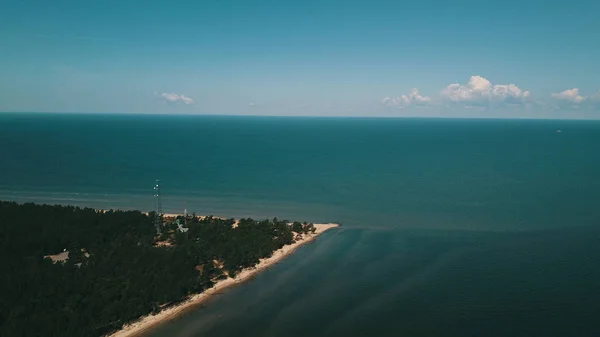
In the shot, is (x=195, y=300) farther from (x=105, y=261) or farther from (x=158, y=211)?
(x=158, y=211)

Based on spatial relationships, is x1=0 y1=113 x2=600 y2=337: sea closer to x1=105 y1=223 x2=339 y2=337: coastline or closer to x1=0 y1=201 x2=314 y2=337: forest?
x1=105 y1=223 x2=339 y2=337: coastline

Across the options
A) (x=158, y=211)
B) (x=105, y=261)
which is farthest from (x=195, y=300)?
(x=158, y=211)

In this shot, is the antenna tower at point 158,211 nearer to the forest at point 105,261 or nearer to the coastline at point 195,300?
the forest at point 105,261

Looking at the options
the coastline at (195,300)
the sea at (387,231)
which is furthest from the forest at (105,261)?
the sea at (387,231)

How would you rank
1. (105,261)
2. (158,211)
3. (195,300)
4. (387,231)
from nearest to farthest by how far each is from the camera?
(195,300), (105,261), (387,231), (158,211)

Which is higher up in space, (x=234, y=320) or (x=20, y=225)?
(x=20, y=225)

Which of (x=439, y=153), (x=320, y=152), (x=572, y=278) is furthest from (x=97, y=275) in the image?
→ (x=439, y=153)

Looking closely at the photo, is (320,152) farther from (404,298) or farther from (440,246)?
(404,298)
